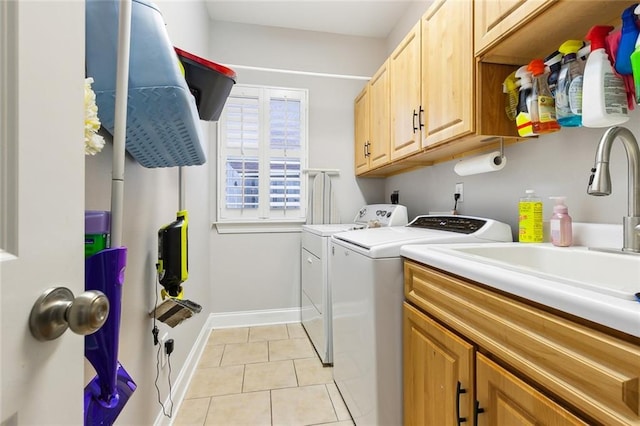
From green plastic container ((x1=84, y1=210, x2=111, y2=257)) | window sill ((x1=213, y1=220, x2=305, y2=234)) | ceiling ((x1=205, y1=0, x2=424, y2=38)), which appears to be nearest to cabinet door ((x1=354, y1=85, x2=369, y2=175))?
ceiling ((x1=205, y1=0, x2=424, y2=38))

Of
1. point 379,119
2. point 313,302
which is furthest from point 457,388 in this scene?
point 379,119

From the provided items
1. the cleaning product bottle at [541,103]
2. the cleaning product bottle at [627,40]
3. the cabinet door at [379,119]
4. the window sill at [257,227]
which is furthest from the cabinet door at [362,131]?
the cleaning product bottle at [627,40]

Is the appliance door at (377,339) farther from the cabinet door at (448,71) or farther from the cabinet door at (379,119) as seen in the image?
the cabinet door at (379,119)

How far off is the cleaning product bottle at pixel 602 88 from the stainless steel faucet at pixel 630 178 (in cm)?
8

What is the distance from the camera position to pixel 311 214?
286cm

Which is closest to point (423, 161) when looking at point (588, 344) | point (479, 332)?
point (479, 332)

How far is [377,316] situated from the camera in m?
1.22

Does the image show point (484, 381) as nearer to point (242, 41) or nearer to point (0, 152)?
point (0, 152)

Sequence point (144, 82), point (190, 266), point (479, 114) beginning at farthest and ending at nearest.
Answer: point (190, 266), point (479, 114), point (144, 82)

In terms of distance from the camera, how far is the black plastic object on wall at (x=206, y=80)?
1.08 m

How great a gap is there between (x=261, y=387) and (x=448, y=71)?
2.09 meters

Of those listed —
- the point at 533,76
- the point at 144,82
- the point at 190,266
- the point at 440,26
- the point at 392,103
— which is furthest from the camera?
the point at 392,103

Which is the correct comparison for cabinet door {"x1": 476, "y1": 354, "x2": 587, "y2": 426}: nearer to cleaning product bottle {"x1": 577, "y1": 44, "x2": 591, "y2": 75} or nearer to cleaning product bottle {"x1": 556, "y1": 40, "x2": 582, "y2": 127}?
cleaning product bottle {"x1": 556, "y1": 40, "x2": 582, "y2": 127}

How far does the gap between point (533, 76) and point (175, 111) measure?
1329 millimetres
